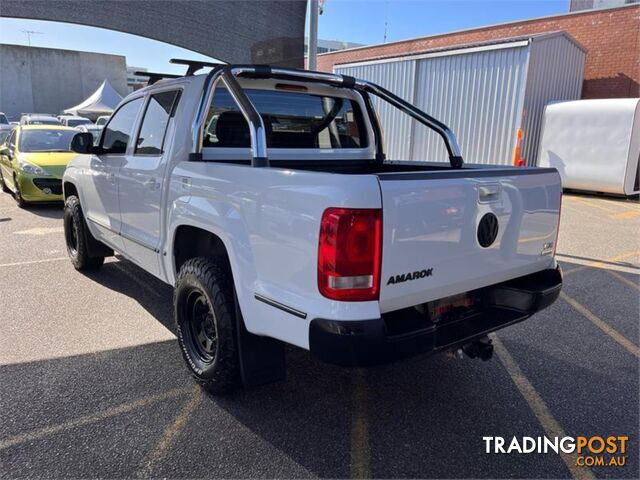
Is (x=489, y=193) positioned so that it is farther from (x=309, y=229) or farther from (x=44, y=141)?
(x=44, y=141)

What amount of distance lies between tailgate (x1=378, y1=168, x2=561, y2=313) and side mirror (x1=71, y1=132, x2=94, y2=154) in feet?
10.9

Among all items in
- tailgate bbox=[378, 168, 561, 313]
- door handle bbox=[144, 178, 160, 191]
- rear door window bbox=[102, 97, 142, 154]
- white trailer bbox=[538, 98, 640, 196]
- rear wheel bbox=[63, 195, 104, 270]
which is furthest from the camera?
white trailer bbox=[538, 98, 640, 196]

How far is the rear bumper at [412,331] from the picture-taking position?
84.2 inches

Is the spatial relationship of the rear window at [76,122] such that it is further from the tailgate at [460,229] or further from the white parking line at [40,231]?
the tailgate at [460,229]

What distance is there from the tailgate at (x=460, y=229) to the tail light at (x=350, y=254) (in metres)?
0.05

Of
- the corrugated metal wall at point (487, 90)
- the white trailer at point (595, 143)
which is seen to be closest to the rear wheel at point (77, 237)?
the corrugated metal wall at point (487, 90)

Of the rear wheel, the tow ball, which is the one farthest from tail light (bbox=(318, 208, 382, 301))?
the rear wheel

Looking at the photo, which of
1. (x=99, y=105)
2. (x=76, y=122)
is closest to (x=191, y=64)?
(x=76, y=122)

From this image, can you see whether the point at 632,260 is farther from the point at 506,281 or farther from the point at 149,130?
the point at 149,130

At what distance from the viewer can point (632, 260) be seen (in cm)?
655

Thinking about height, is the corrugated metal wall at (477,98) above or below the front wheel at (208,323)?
above

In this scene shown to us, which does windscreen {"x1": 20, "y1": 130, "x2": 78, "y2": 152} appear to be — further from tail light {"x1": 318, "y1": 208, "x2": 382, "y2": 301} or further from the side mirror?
tail light {"x1": 318, "y1": 208, "x2": 382, "y2": 301}

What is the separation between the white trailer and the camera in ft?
35.6

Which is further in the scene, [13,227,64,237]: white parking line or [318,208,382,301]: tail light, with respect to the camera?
[13,227,64,237]: white parking line
